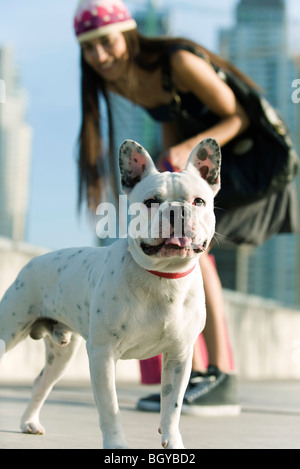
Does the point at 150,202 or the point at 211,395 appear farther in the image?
the point at 211,395

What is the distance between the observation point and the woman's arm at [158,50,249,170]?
2783 mm

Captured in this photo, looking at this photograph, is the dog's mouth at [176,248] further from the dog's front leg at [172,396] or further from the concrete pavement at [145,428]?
the concrete pavement at [145,428]

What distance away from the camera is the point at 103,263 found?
1.83 metres

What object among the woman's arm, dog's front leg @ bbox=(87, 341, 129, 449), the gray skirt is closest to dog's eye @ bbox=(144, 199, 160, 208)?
dog's front leg @ bbox=(87, 341, 129, 449)

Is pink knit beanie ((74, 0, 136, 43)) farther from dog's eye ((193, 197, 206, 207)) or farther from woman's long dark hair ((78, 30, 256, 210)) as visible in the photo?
dog's eye ((193, 197, 206, 207))

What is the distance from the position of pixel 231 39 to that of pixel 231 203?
3987 centimetres

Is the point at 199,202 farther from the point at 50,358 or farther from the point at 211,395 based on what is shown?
the point at 211,395

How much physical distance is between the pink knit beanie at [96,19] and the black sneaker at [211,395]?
1.52 m

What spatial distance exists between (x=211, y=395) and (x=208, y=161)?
57.5 inches

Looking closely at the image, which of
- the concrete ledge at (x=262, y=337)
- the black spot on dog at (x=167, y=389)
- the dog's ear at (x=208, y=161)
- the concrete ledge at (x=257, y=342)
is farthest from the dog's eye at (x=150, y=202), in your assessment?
the concrete ledge at (x=262, y=337)

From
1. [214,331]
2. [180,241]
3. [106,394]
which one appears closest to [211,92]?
[214,331]

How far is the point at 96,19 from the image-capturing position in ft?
8.80

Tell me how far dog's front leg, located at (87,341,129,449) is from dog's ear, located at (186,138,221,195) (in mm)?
514
